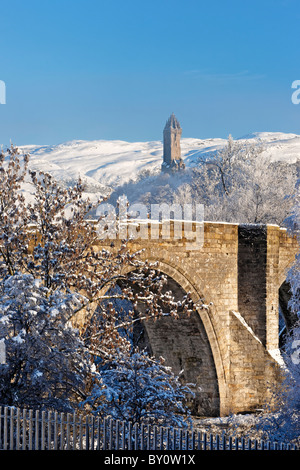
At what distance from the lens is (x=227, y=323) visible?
60.1 ft

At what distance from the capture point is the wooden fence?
8.20 metres

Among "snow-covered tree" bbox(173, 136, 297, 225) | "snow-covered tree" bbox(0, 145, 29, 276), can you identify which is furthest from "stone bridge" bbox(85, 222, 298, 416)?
"snow-covered tree" bbox(173, 136, 297, 225)

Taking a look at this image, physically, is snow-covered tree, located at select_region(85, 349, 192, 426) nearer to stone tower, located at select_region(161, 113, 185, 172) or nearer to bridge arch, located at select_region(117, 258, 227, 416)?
bridge arch, located at select_region(117, 258, 227, 416)

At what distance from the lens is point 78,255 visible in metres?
11.8

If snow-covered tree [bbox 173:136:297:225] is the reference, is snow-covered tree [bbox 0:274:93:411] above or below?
below

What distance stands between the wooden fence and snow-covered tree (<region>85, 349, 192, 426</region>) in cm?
95

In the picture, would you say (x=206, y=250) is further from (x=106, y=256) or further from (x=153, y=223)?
(x=106, y=256)

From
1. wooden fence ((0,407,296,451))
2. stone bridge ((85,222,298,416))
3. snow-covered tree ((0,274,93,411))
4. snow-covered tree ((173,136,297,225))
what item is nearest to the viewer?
wooden fence ((0,407,296,451))

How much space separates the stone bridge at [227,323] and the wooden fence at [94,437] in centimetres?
860

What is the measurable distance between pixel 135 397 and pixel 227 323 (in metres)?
8.60

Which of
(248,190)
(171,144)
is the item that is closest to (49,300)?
(248,190)
